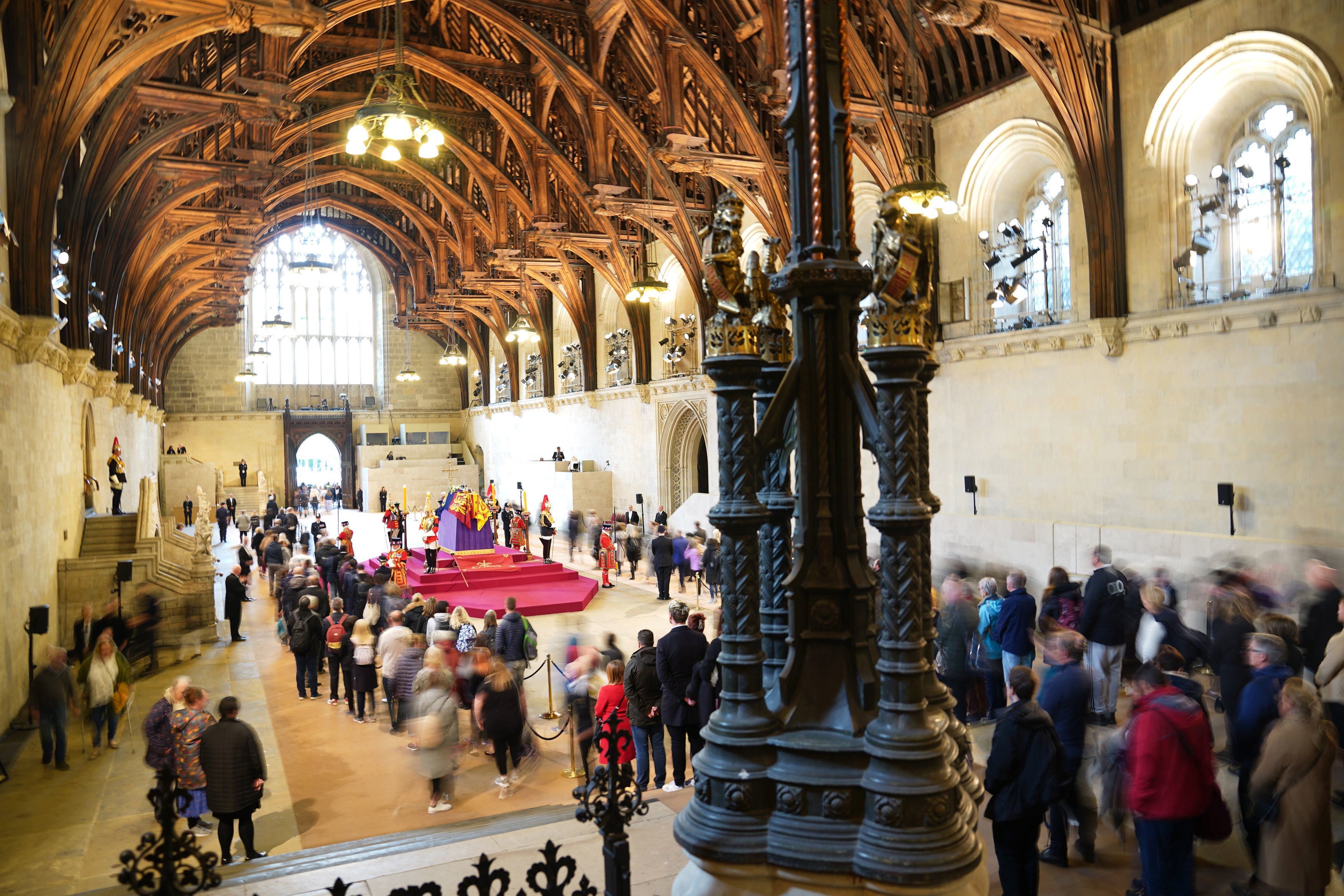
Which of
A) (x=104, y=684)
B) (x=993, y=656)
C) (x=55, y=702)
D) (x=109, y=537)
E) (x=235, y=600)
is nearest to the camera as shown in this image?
(x=993, y=656)

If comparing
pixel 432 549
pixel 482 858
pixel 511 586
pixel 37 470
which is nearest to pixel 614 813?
pixel 482 858

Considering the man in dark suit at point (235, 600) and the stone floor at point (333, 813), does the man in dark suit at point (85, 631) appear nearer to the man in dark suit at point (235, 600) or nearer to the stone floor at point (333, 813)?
the stone floor at point (333, 813)

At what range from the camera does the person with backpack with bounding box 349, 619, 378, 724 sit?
898 centimetres

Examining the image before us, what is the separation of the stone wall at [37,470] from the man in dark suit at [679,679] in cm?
700

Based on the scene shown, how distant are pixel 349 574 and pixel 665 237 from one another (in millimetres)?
10918

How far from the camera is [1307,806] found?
3.73 metres

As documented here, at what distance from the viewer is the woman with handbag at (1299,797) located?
3.71 meters

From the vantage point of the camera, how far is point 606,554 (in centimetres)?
1767

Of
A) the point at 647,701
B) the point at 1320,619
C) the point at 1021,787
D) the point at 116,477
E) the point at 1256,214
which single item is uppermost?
the point at 1256,214

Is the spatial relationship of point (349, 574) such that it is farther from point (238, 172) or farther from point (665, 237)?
point (665, 237)

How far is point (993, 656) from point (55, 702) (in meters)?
8.09

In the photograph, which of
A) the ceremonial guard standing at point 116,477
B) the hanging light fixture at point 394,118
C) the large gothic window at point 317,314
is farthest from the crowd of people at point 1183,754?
the large gothic window at point 317,314

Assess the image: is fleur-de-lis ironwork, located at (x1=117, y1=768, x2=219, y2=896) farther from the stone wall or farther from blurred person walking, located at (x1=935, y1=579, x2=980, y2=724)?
the stone wall

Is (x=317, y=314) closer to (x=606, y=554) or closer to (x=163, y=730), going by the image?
(x=606, y=554)
